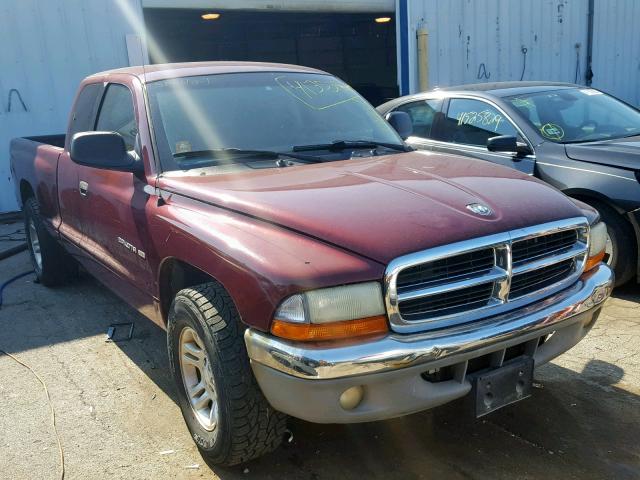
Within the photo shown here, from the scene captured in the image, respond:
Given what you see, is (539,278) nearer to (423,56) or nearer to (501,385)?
(501,385)

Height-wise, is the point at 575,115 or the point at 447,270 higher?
the point at 575,115

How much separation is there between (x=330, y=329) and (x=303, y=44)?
1906 cm

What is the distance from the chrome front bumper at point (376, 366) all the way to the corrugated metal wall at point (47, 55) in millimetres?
8003

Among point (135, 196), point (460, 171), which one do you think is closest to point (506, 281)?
point (460, 171)

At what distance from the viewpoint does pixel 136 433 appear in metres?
3.26

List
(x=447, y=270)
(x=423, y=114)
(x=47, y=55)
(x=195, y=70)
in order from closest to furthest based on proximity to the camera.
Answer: (x=447, y=270) < (x=195, y=70) < (x=423, y=114) < (x=47, y=55)

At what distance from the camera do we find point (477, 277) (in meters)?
2.49

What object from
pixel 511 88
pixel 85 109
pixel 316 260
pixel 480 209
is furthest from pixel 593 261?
pixel 85 109

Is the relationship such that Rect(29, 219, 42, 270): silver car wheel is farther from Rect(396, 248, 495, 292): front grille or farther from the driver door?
Rect(396, 248, 495, 292): front grille

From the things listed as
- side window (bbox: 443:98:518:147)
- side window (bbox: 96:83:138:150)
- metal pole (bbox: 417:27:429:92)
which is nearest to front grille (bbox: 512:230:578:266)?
side window (bbox: 96:83:138:150)

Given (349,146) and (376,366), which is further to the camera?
(349,146)

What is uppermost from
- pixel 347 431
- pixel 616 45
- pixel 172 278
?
pixel 616 45

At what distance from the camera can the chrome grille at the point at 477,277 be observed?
2.34m

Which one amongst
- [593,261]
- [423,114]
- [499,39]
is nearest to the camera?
[593,261]
